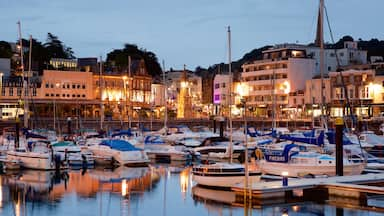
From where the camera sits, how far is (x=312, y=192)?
98.7 feet

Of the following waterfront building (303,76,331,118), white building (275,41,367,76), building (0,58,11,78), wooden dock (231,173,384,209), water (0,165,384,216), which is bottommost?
water (0,165,384,216)

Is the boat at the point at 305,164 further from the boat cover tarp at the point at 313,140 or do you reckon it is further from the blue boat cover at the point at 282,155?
the boat cover tarp at the point at 313,140

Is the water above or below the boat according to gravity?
below

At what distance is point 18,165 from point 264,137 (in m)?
26.1

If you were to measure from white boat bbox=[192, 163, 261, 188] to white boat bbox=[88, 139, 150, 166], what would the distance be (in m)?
14.1

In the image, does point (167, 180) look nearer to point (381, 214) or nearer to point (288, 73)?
point (381, 214)

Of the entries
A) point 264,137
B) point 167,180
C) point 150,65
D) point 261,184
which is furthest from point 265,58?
point 261,184

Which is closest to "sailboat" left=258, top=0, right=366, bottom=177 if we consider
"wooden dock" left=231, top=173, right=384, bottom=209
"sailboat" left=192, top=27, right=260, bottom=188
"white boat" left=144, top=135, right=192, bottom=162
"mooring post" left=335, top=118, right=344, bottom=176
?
"mooring post" left=335, top=118, right=344, bottom=176

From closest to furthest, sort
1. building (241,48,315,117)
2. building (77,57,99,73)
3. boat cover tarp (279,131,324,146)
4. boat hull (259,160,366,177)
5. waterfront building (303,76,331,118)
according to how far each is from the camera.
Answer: boat hull (259,160,366,177) < boat cover tarp (279,131,324,146) < waterfront building (303,76,331,118) < building (77,57,99,73) < building (241,48,315,117)

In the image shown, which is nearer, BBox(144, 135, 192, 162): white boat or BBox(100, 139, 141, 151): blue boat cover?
BBox(100, 139, 141, 151): blue boat cover

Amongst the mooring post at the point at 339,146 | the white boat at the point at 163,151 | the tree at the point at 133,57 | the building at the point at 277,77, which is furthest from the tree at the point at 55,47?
the mooring post at the point at 339,146

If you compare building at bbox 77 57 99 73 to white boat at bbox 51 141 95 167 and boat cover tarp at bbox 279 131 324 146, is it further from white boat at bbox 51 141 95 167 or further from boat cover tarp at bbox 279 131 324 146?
boat cover tarp at bbox 279 131 324 146

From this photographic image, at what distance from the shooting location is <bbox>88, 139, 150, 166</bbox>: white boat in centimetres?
4678

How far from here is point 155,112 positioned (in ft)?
399
